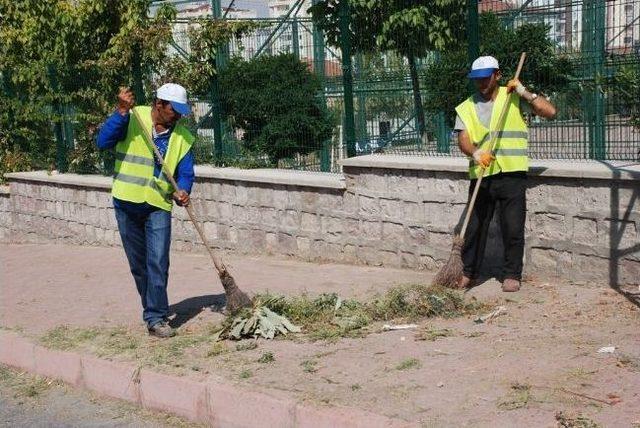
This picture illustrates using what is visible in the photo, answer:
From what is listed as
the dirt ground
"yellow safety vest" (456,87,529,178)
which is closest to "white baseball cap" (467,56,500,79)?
"yellow safety vest" (456,87,529,178)

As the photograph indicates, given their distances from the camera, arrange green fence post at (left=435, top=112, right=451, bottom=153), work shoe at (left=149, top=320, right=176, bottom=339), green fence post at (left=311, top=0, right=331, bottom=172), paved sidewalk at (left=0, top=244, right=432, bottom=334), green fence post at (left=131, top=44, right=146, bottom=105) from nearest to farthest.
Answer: work shoe at (left=149, top=320, right=176, bottom=339) → paved sidewalk at (left=0, top=244, right=432, bottom=334) → green fence post at (left=435, top=112, right=451, bottom=153) → green fence post at (left=311, top=0, right=331, bottom=172) → green fence post at (left=131, top=44, right=146, bottom=105)

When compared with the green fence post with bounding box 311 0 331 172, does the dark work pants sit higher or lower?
lower

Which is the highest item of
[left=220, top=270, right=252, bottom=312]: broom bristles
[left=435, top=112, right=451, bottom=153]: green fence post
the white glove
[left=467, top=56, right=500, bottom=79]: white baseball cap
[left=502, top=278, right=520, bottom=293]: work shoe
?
[left=467, top=56, right=500, bottom=79]: white baseball cap

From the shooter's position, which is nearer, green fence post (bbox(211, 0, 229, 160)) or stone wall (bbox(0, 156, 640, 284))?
stone wall (bbox(0, 156, 640, 284))

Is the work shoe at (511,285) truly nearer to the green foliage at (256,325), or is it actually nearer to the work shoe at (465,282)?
the work shoe at (465,282)

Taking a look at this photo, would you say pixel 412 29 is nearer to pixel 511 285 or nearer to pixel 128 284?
pixel 511 285

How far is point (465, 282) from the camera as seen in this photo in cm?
794

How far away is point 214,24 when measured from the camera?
38.8 ft

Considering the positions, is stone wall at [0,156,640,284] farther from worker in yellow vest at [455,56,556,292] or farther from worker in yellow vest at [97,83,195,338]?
worker in yellow vest at [97,83,195,338]

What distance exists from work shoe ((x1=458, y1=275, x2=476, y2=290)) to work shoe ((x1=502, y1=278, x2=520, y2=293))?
12.8 inches

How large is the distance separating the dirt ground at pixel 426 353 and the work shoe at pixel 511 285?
0.05m

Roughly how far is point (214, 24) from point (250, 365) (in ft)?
21.3

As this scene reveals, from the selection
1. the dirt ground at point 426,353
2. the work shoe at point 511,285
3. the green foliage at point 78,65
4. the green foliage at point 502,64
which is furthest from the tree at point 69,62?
the work shoe at point 511,285

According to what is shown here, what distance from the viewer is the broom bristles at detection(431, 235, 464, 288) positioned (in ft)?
25.5
